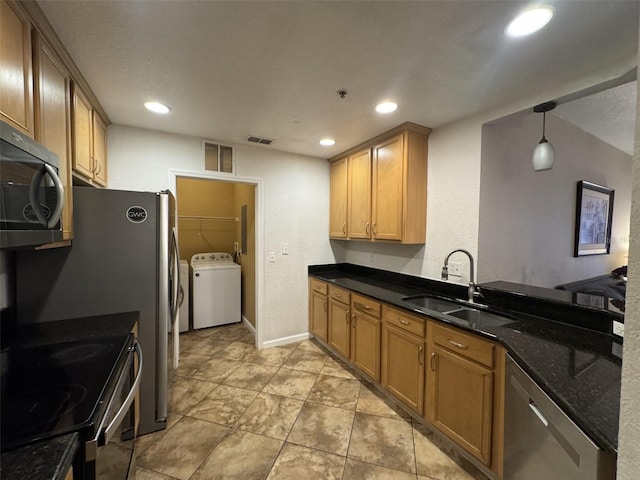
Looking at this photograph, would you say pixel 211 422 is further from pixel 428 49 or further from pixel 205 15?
pixel 428 49

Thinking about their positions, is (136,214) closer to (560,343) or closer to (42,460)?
(42,460)

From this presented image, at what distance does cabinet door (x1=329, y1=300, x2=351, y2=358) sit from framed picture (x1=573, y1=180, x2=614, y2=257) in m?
2.77

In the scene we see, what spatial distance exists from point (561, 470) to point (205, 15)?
230 cm

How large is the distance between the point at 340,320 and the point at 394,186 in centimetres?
150

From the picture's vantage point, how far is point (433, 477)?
1.53 meters

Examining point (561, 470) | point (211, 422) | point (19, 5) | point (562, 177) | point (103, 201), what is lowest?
point (211, 422)

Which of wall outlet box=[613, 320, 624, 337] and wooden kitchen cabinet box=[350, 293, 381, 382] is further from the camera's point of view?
wooden kitchen cabinet box=[350, 293, 381, 382]

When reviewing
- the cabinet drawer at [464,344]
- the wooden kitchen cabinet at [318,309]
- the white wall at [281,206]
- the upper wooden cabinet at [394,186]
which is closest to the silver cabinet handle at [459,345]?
the cabinet drawer at [464,344]

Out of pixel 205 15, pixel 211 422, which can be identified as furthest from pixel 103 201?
pixel 211 422

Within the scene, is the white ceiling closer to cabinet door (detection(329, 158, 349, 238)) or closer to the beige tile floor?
cabinet door (detection(329, 158, 349, 238))

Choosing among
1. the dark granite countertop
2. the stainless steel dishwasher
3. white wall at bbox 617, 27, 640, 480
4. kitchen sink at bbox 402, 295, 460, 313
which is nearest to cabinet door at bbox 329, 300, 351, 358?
the dark granite countertop

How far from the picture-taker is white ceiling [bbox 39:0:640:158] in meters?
1.14

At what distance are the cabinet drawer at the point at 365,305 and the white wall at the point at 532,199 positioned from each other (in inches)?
35.1

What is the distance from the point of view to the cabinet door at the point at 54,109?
1.21 m
